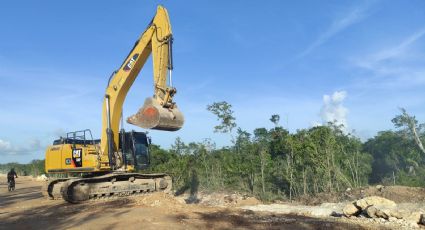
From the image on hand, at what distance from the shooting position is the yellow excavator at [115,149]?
14.0 metres

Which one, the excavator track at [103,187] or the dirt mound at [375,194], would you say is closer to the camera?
Answer: the excavator track at [103,187]

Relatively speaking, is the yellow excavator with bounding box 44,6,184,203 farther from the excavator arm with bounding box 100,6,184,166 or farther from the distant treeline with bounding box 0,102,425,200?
the distant treeline with bounding box 0,102,425,200

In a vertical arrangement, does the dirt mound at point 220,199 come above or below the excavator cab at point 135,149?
below

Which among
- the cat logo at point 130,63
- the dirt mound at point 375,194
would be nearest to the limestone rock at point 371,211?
the dirt mound at point 375,194

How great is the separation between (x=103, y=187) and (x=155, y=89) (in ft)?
16.6

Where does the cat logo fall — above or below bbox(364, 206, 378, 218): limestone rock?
above

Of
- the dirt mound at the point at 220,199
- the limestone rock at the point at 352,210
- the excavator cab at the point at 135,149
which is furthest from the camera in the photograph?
the dirt mound at the point at 220,199

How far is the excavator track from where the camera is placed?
49.7 feet

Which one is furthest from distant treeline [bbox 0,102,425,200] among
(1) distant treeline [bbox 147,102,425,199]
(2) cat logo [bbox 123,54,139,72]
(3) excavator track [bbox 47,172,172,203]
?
(2) cat logo [bbox 123,54,139,72]

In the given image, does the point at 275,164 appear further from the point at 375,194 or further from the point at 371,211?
the point at 371,211

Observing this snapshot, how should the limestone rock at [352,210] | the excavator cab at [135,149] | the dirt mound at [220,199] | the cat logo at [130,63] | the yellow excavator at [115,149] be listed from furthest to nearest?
the dirt mound at [220,199] < the excavator cab at [135,149] < the cat logo at [130,63] < the yellow excavator at [115,149] < the limestone rock at [352,210]

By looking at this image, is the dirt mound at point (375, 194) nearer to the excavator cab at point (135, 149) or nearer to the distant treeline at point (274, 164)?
the distant treeline at point (274, 164)

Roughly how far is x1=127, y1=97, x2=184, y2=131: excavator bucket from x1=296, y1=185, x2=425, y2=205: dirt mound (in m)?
9.95

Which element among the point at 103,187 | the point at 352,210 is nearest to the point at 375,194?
the point at 352,210
